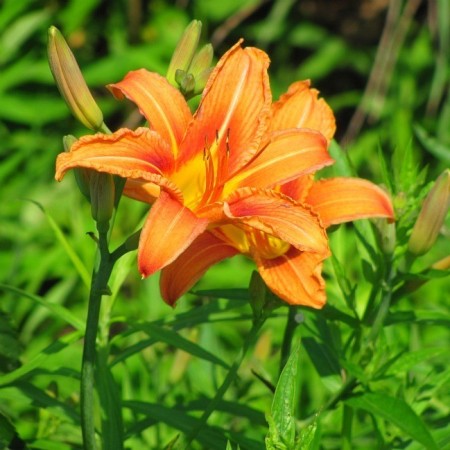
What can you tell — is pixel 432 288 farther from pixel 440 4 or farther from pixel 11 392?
pixel 11 392

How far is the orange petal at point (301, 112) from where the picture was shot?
1.12 meters

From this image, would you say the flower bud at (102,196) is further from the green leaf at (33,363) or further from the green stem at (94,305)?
the green leaf at (33,363)

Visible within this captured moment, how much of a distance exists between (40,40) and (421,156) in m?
1.26

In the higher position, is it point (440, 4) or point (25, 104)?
point (440, 4)

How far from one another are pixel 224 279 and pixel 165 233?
5.63 feet

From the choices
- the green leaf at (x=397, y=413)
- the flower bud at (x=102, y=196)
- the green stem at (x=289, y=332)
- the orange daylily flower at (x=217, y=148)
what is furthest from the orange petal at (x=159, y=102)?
the green leaf at (x=397, y=413)

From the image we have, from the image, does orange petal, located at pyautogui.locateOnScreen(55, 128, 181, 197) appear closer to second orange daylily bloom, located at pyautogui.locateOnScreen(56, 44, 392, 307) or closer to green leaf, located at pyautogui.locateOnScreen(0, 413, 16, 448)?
second orange daylily bloom, located at pyautogui.locateOnScreen(56, 44, 392, 307)

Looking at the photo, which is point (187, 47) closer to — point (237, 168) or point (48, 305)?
point (237, 168)

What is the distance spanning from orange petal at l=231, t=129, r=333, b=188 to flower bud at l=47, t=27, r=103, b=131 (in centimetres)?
17

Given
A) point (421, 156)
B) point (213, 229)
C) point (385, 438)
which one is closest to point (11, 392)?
point (213, 229)

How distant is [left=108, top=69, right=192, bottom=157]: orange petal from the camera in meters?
1.03

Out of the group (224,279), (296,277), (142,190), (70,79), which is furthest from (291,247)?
(224,279)

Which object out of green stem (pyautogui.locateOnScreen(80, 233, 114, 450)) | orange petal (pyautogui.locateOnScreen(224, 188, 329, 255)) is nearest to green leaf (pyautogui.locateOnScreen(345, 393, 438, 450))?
orange petal (pyautogui.locateOnScreen(224, 188, 329, 255))

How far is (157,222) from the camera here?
0.89 metres
